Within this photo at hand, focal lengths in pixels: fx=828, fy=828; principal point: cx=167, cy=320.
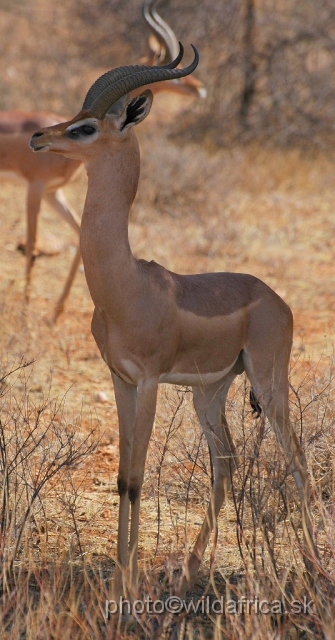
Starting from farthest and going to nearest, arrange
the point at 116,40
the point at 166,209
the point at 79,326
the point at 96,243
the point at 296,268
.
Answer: the point at 116,40, the point at 166,209, the point at 296,268, the point at 79,326, the point at 96,243

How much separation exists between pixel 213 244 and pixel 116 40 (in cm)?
646

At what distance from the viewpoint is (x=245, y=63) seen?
13312 millimetres

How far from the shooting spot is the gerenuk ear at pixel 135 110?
3.43m

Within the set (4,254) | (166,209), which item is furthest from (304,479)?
(166,209)

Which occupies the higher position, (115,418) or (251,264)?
(251,264)

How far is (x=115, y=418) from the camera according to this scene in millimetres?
5398

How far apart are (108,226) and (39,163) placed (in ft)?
Answer: 13.3

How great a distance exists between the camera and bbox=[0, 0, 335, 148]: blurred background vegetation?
42.7 ft

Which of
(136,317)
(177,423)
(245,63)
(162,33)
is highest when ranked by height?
(245,63)

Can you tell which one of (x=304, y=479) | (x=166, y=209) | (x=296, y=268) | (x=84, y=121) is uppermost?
(x=166, y=209)

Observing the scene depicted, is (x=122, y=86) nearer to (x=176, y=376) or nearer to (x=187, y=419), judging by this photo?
(x=176, y=376)

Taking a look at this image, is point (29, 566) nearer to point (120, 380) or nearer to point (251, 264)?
point (120, 380)

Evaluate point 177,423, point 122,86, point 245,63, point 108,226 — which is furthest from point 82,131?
Result: point 245,63

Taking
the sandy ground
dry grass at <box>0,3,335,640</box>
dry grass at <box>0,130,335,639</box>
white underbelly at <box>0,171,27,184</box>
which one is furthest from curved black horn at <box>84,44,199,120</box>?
A: white underbelly at <box>0,171,27,184</box>
